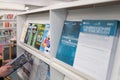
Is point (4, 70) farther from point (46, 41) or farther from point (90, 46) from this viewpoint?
point (90, 46)

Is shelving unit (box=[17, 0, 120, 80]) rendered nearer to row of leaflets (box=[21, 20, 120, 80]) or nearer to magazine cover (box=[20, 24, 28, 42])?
row of leaflets (box=[21, 20, 120, 80])

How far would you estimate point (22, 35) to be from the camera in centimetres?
226

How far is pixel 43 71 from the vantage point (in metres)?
1.75

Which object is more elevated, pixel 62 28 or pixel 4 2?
pixel 4 2

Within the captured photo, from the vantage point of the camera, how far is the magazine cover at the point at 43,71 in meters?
1.66

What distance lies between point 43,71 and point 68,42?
25.9 inches

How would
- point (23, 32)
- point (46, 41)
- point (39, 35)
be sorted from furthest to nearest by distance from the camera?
point (23, 32) → point (39, 35) → point (46, 41)

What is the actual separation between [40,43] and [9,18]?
22.5 feet

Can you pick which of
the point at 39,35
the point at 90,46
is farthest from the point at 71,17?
the point at 39,35

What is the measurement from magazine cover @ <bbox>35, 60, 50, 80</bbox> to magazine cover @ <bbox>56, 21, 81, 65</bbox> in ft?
1.34

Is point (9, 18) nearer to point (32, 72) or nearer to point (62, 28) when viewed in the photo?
point (32, 72)

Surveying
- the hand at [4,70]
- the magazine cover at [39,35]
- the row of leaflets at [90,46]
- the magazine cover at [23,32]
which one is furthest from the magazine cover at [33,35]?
the row of leaflets at [90,46]

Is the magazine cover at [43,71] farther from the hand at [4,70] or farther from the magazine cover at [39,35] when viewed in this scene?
the hand at [4,70]

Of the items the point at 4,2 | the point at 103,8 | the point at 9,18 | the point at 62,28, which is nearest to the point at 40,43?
the point at 62,28
